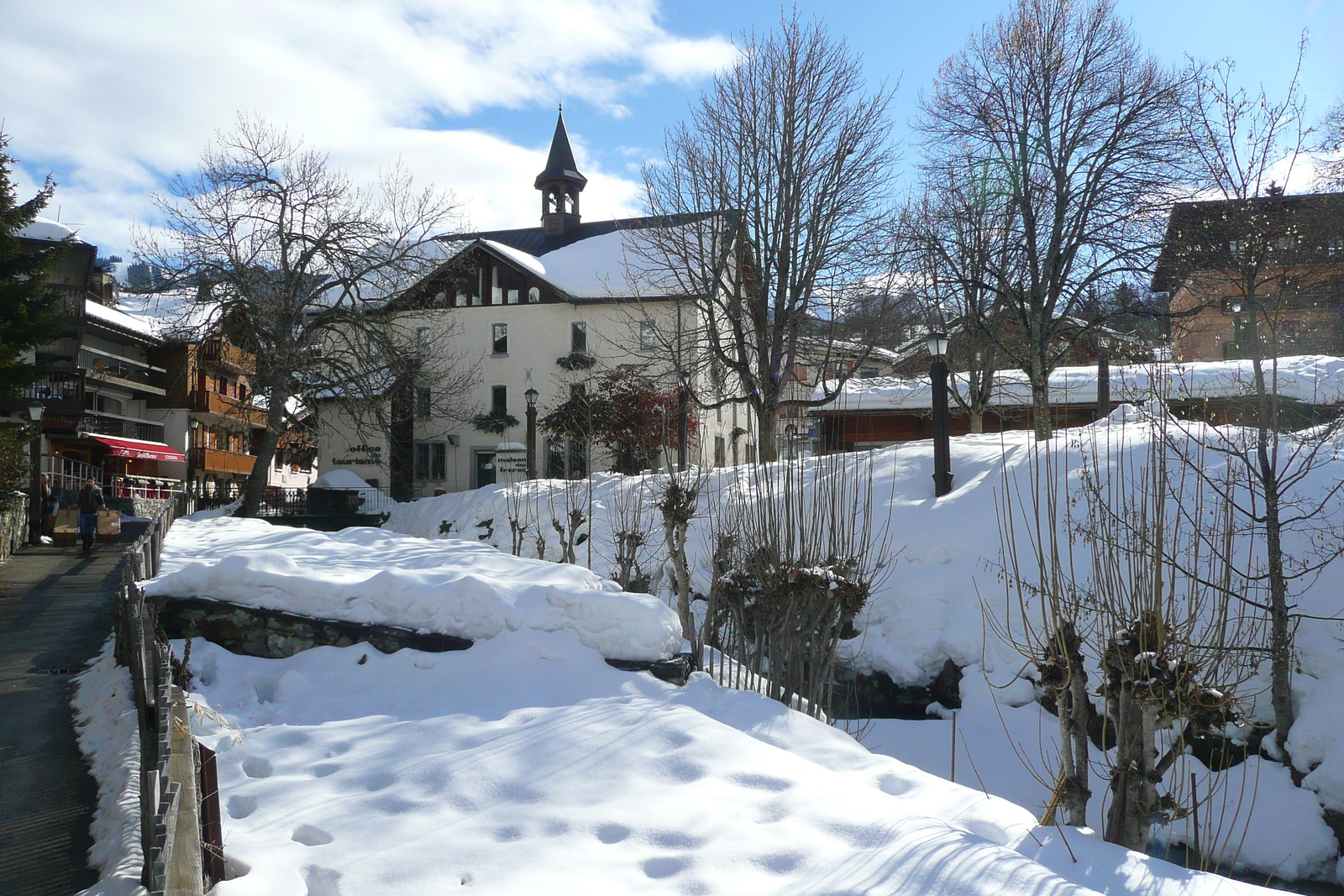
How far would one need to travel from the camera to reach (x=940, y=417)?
12.5 m

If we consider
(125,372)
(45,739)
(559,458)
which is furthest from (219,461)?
(45,739)

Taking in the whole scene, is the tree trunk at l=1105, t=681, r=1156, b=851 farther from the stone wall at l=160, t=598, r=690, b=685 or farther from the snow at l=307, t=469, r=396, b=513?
the snow at l=307, t=469, r=396, b=513

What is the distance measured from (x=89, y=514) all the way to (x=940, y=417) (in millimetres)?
17654

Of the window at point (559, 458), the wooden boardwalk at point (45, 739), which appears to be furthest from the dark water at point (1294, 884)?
the window at point (559, 458)

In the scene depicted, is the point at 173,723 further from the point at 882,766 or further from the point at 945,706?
the point at 945,706

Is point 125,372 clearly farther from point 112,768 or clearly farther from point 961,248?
point 112,768

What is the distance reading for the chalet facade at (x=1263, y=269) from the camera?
8305 millimetres

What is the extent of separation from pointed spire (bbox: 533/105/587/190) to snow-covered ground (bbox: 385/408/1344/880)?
1061 inches

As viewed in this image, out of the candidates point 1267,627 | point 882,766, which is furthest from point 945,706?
point 882,766

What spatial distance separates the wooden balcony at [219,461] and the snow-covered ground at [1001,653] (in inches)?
1344

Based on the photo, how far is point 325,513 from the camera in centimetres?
2641

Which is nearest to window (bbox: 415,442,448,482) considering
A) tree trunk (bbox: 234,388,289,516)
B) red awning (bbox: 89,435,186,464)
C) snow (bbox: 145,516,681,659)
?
tree trunk (bbox: 234,388,289,516)

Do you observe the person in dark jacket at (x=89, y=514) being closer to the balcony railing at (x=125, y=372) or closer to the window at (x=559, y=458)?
the window at (x=559, y=458)

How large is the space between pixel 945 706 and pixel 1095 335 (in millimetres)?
14641
